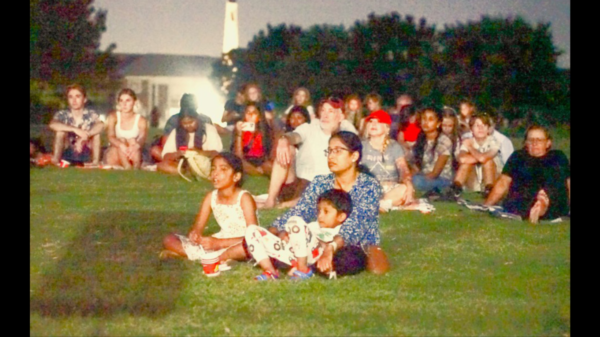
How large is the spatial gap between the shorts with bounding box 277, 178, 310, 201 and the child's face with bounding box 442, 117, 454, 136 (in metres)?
2.69

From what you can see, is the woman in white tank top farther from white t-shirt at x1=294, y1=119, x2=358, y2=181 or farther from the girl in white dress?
the girl in white dress

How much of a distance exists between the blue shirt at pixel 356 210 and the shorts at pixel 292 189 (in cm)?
305

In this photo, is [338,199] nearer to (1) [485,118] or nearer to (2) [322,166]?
(2) [322,166]

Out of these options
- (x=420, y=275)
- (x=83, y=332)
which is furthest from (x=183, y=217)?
(x=83, y=332)

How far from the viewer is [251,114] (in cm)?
1188

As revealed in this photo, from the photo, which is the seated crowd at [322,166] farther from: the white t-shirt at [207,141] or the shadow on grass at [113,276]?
the shadow on grass at [113,276]

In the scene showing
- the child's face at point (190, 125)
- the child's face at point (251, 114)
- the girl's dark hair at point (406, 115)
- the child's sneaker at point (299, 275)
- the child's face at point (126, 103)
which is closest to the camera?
the child's sneaker at point (299, 275)

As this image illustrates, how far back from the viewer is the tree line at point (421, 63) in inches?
1252

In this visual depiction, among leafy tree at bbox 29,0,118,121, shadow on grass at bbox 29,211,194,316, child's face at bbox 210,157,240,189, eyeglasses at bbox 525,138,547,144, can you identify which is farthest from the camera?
leafy tree at bbox 29,0,118,121

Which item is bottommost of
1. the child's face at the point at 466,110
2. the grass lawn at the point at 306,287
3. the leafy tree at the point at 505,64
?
the grass lawn at the point at 306,287

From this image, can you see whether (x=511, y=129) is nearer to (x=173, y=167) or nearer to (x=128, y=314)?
(x=173, y=167)

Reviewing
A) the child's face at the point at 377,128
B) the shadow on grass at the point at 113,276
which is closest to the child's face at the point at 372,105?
the child's face at the point at 377,128

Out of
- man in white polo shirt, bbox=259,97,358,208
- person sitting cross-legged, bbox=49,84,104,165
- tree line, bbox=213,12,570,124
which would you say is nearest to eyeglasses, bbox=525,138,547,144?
man in white polo shirt, bbox=259,97,358,208

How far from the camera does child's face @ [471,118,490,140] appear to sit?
10805mm
